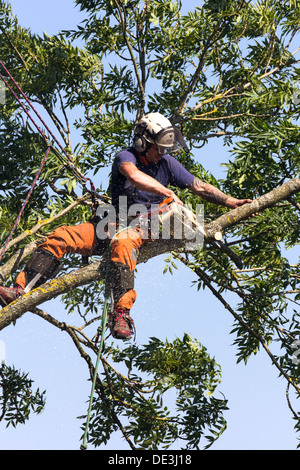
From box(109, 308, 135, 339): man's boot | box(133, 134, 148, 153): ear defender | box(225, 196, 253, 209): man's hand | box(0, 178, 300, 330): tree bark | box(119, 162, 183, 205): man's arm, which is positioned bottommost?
box(109, 308, 135, 339): man's boot

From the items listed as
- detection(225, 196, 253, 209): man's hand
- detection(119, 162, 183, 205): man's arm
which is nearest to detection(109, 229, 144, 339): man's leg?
detection(119, 162, 183, 205): man's arm

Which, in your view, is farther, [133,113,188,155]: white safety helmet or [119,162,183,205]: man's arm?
[133,113,188,155]: white safety helmet

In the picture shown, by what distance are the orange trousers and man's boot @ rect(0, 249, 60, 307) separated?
0.09ft

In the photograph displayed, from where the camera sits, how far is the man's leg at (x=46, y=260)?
5500mm

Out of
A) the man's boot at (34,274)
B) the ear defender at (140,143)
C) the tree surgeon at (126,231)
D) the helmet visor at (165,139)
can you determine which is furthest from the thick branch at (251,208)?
the man's boot at (34,274)

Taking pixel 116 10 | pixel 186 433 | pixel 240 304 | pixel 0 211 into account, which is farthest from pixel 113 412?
pixel 116 10

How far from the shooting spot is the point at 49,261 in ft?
18.1

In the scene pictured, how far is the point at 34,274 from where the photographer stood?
18.2 feet

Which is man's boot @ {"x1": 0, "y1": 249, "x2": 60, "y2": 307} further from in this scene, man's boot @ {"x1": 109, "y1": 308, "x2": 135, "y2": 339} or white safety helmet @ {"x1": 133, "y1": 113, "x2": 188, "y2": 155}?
white safety helmet @ {"x1": 133, "y1": 113, "x2": 188, "y2": 155}

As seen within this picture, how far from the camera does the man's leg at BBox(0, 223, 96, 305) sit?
5500 millimetres

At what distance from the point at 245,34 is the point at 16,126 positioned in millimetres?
2881

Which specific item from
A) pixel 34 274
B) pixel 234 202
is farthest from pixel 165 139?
pixel 34 274

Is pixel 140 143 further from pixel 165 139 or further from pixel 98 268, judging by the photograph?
pixel 98 268

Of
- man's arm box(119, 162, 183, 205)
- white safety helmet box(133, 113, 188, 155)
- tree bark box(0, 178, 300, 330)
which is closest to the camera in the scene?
tree bark box(0, 178, 300, 330)
